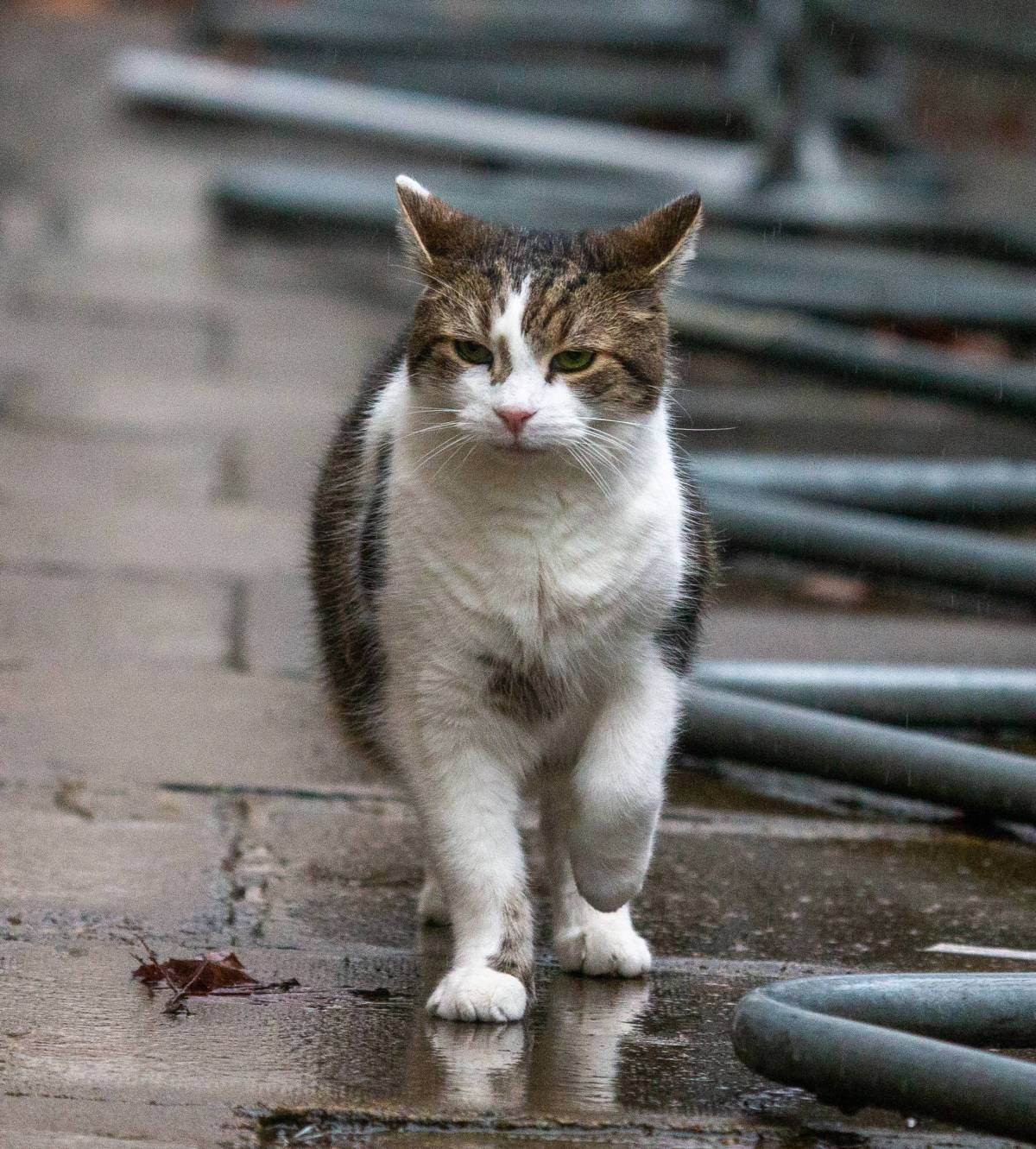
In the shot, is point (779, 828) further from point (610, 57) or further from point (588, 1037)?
point (610, 57)

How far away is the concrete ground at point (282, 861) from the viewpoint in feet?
7.64

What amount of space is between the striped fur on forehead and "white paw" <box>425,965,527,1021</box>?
0.80 m

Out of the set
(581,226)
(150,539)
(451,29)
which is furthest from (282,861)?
(451,29)

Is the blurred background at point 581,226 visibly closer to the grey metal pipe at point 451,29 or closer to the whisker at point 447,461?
the grey metal pipe at point 451,29

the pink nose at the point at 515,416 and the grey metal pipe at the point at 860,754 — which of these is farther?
the grey metal pipe at the point at 860,754

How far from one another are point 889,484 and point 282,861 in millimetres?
2602

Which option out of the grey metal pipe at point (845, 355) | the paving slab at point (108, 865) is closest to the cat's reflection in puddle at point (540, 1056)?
the paving slab at point (108, 865)

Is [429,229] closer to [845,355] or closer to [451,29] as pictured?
[845,355]

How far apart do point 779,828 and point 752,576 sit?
72.7 inches

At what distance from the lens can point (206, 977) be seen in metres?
2.64

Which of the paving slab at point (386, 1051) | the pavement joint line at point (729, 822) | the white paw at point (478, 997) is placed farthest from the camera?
the pavement joint line at point (729, 822)

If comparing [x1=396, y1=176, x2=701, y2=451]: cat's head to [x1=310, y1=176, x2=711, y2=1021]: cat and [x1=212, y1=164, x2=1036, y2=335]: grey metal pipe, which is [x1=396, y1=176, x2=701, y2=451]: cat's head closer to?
[x1=310, y1=176, x2=711, y2=1021]: cat

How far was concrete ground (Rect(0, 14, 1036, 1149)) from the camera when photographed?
2328 millimetres

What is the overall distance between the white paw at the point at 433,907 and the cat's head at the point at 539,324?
745 mm
